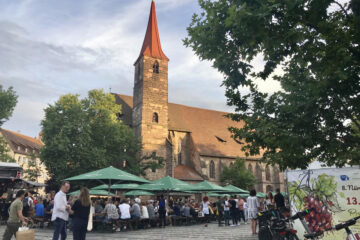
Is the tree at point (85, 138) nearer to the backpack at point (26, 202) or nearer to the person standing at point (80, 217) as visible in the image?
the backpack at point (26, 202)

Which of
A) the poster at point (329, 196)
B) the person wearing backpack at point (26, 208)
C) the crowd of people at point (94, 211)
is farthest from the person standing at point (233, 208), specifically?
the person wearing backpack at point (26, 208)

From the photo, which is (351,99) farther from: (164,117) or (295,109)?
(164,117)

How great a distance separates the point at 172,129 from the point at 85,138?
50.4 ft

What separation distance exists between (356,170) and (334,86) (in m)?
2.94

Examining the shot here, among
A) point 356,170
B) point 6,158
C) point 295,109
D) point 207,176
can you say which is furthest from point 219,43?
point 6,158

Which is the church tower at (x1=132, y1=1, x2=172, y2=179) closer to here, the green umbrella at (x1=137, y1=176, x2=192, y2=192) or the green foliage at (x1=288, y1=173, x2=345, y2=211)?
the green umbrella at (x1=137, y1=176, x2=192, y2=192)

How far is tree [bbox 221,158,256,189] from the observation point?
39.0m

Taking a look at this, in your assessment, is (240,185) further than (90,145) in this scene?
Yes

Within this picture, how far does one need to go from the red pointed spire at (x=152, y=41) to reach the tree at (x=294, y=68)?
28678 mm

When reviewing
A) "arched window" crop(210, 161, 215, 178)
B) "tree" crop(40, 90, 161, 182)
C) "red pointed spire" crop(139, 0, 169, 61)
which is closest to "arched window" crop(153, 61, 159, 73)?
"red pointed spire" crop(139, 0, 169, 61)

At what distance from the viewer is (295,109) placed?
7.00 meters

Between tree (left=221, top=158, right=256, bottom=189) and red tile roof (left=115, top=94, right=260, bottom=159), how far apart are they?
3.07 meters

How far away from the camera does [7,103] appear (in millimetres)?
30672

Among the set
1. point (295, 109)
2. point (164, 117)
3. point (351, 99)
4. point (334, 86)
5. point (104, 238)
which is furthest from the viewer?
point (164, 117)
